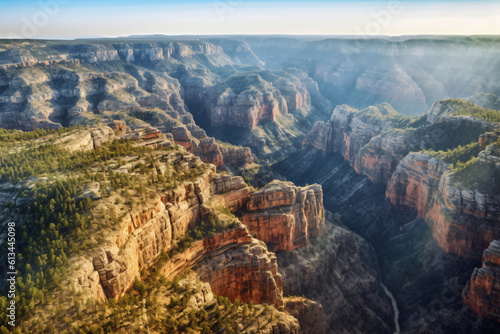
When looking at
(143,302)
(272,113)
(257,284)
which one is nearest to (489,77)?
(272,113)

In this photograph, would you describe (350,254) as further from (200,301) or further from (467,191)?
(200,301)

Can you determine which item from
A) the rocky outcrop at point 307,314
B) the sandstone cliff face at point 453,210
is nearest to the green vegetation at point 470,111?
the sandstone cliff face at point 453,210

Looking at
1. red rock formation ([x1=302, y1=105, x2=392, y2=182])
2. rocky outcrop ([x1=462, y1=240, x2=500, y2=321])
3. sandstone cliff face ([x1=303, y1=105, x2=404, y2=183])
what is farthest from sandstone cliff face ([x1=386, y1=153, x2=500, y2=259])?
red rock formation ([x1=302, y1=105, x2=392, y2=182])

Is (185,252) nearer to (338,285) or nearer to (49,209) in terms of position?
(49,209)

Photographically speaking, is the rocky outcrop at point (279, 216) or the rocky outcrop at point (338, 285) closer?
the rocky outcrop at point (279, 216)

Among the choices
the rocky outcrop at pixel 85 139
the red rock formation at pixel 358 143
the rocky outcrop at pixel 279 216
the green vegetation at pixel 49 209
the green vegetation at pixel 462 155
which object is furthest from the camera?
the red rock formation at pixel 358 143

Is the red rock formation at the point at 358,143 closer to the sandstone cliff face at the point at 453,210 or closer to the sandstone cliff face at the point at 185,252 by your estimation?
the sandstone cliff face at the point at 453,210

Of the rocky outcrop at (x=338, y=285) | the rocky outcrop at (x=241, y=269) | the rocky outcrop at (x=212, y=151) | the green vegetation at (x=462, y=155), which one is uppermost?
the green vegetation at (x=462, y=155)
